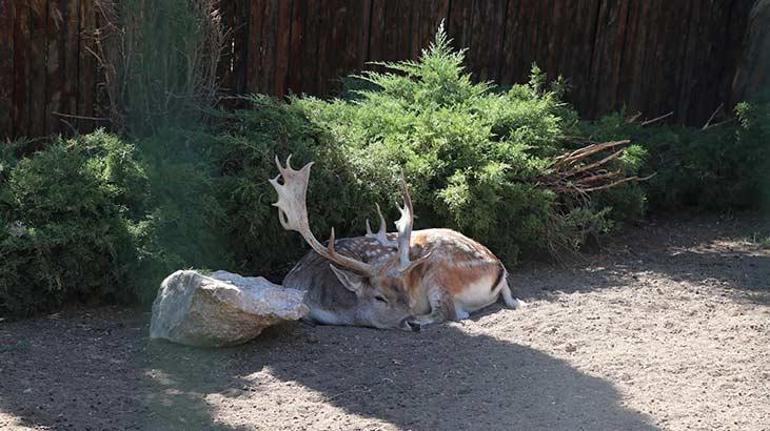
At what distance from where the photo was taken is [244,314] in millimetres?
6672

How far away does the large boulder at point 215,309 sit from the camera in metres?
6.62

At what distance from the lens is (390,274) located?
295 inches

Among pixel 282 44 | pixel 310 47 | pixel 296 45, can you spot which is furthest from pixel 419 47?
pixel 282 44

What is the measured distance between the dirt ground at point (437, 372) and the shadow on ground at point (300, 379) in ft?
0.04

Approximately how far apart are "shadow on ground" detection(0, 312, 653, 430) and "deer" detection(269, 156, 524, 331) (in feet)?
0.64

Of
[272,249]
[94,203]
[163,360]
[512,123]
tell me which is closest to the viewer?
[163,360]

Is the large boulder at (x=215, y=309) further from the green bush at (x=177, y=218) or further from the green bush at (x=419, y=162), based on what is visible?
the green bush at (x=419, y=162)

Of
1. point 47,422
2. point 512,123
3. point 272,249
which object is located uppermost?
point 512,123

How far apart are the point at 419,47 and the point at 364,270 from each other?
12.7 feet

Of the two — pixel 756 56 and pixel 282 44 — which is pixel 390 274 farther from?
pixel 756 56

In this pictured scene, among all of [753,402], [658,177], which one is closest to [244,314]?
[753,402]

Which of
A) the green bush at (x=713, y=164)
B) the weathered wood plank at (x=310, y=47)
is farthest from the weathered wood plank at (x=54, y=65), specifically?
the green bush at (x=713, y=164)

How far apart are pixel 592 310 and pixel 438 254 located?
1.10 meters

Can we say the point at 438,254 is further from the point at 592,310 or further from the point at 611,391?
the point at 611,391
